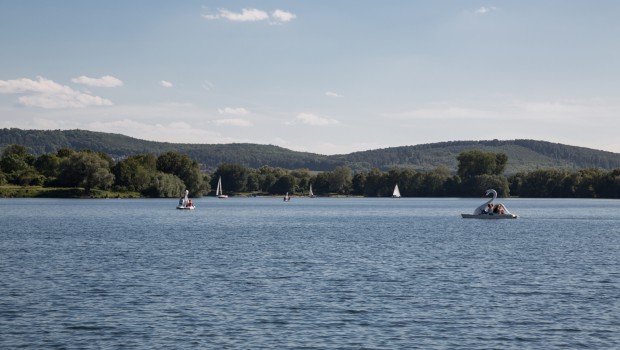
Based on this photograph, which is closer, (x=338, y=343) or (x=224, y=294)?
(x=338, y=343)

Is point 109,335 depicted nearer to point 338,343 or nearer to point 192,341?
point 192,341

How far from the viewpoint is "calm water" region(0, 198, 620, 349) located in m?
28.9

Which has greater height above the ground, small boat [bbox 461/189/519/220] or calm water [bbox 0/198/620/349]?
small boat [bbox 461/189/519/220]

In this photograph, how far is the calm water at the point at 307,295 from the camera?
94.9 ft

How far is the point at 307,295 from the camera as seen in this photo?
125ft

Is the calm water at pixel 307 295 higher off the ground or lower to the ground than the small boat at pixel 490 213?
lower

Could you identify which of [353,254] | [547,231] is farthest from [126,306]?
[547,231]

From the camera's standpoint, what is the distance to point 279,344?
2783 cm

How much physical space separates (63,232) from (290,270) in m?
43.2

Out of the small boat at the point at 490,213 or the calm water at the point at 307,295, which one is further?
the small boat at the point at 490,213

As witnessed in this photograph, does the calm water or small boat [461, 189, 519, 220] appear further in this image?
small boat [461, 189, 519, 220]

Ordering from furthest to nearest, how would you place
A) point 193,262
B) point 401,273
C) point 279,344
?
1. point 193,262
2. point 401,273
3. point 279,344

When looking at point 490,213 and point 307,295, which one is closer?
point 307,295

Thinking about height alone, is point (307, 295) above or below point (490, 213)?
below
